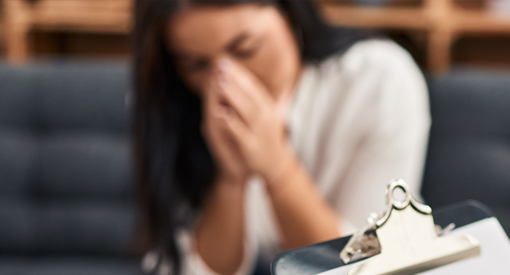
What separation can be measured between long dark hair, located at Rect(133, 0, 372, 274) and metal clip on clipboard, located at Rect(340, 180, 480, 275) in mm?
490

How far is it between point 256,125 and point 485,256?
424 mm

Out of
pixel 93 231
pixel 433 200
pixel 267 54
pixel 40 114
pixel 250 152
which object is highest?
pixel 267 54

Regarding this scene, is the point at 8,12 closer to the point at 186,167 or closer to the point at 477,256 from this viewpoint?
the point at 186,167

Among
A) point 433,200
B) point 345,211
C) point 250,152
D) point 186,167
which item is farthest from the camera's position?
point 433,200

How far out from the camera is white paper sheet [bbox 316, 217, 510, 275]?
14 cm

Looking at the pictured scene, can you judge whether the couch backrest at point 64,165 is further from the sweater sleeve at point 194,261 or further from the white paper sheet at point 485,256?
the white paper sheet at point 485,256

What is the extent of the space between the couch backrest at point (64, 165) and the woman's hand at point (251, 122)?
67 cm

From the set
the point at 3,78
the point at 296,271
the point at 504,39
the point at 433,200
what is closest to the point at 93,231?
the point at 3,78

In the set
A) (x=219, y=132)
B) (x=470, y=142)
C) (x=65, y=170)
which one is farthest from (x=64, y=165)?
(x=470, y=142)

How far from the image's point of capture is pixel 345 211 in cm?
67

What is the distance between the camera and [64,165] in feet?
3.83

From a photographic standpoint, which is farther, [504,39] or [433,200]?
[504,39]

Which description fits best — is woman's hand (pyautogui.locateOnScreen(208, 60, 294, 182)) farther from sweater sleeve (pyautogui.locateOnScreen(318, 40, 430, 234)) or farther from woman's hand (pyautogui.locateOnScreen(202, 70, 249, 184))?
sweater sleeve (pyautogui.locateOnScreen(318, 40, 430, 234))

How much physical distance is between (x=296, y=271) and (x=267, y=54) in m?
Result: 0.48
